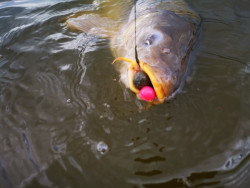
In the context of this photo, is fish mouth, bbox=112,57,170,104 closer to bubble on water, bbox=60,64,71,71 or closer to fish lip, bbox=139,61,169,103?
fish lip, bbox=139,61,169,103

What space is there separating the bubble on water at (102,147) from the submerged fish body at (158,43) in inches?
19.2

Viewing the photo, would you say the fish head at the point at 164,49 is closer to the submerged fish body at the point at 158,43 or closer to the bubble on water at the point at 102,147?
the submerged fish body at the point at 158,43

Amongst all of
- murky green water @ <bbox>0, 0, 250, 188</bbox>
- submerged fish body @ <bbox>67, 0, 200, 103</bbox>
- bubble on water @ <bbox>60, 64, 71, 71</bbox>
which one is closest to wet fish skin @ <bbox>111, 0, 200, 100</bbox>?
submerged fish body @ <bbox>67, 0, 200, 103</bbox>

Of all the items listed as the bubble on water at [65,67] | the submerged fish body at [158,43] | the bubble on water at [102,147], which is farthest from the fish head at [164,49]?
the bubble on water at [65,67]

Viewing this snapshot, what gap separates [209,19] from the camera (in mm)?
3389

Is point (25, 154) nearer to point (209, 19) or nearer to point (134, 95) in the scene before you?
→ point (134, 95)

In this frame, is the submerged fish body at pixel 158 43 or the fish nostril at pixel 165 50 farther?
the fish nostril at pixel 165 50

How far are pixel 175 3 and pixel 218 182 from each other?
2801mm

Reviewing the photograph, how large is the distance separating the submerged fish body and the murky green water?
148 millimetres

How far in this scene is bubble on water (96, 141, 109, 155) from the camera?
1719mm

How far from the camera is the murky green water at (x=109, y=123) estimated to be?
160 centimetres

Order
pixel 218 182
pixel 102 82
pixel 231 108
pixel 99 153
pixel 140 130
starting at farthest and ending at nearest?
1. pixel 102 82
2. pixel 231 108
3. pixel 140 130
4. pixel 99 153
5. pixel 218 182

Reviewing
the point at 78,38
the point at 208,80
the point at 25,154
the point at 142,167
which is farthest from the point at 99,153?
the point at 78,38

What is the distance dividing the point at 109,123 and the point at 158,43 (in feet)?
2.96
